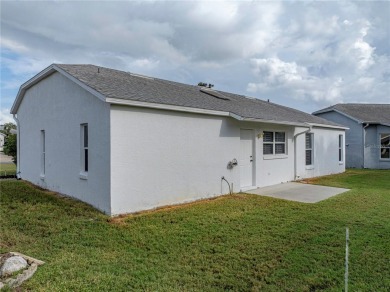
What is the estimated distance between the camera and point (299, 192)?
11.0m

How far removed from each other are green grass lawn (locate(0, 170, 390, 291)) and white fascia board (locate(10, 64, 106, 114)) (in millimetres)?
3153

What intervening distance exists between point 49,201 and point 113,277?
5.57 metres

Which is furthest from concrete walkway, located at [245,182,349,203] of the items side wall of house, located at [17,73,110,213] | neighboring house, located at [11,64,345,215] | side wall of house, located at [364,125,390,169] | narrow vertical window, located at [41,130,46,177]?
side wall of house, located at [364,125,390,169]

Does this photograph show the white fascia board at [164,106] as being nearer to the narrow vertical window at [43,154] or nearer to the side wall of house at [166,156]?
the side wall of house at [166,156]

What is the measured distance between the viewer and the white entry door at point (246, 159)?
1125 centimetres

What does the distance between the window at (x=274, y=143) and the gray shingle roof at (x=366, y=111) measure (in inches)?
475

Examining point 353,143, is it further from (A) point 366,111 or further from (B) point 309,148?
(B) point 309,148

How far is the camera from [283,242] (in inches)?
217

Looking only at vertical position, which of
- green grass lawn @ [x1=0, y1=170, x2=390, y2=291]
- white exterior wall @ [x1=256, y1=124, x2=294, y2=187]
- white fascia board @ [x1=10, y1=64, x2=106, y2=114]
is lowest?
green grass lawn @ [x1=0, y1=170, x2=390, y2=291]

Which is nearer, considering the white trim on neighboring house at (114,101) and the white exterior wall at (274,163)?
the white trim on neighboring house at (114,101)

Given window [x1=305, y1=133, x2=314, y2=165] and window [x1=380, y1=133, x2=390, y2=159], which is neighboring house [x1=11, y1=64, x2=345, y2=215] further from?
window [x1=380, y1=133, x2=390, y2=159]

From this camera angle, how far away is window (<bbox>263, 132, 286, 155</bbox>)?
41.0 ft

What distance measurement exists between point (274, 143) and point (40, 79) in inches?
397

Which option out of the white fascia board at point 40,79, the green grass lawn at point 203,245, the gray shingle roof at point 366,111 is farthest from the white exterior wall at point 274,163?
the gray shingle roof at point 366,111
